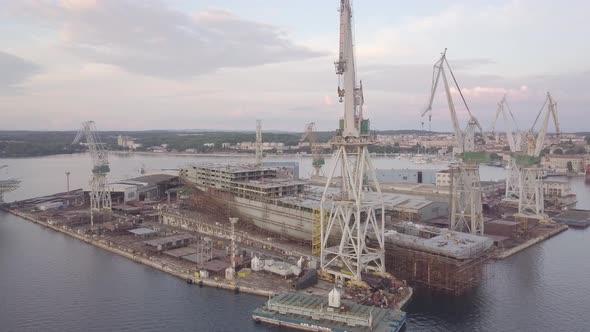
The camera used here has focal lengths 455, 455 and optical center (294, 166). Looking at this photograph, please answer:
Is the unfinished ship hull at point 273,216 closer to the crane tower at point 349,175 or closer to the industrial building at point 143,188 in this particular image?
the crane tower at point 349,175

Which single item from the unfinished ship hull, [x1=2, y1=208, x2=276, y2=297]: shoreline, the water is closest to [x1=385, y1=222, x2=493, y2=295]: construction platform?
the water

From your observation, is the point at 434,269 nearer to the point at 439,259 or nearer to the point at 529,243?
the point at 439,259

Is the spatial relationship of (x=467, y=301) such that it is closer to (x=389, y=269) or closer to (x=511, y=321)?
(x=511, y=321)

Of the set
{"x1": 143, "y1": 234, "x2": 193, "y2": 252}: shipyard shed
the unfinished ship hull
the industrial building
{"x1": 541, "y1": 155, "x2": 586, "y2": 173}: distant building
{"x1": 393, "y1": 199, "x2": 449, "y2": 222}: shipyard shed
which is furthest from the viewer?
{"x1": 541, "y1": 155, "x2": 586, "y2": 173}: distant building

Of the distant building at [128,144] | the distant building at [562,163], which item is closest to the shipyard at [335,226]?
the distant building at [562,163]

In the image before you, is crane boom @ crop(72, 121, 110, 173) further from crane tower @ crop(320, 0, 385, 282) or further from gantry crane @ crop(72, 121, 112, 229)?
crane tower @ crop(320, 0, 385, 282)

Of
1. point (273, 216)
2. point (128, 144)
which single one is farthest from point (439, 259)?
point (128, 144)
